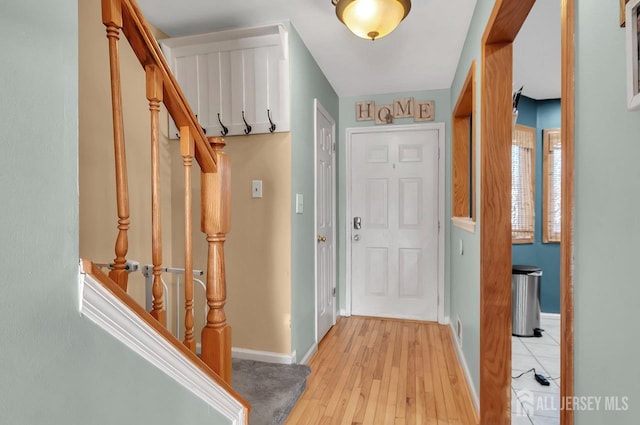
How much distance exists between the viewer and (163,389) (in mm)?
841

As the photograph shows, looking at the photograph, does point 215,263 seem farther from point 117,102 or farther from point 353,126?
point 353,126

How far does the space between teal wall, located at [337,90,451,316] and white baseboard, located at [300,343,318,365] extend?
1.00 m

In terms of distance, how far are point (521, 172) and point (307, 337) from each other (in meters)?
2.84

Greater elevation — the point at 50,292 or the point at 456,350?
the point at 50,292

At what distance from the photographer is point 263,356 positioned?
7.72 feet

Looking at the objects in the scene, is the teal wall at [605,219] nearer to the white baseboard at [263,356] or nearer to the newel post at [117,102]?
the newel post at [117,102]

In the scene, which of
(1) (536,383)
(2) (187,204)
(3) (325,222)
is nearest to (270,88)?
(3) (325,222)

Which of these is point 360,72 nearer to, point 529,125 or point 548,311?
point 529,125

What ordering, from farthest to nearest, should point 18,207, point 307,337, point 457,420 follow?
1. point 307,337
2. point 457,420
3. point 18,207

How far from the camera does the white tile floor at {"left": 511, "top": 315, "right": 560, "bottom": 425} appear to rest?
1984 millimetres

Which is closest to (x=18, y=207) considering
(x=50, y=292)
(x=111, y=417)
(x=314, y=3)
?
(x=50, y=292)

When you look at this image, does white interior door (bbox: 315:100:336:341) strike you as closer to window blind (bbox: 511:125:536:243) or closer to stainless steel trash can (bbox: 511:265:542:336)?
stainless steel trash can (bbox: 511:265:542:336)

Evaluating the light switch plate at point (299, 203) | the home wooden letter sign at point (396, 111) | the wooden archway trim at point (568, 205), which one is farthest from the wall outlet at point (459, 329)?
the home wooden letter sign at point (396, 111)

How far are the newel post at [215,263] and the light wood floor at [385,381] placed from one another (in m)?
1.01
